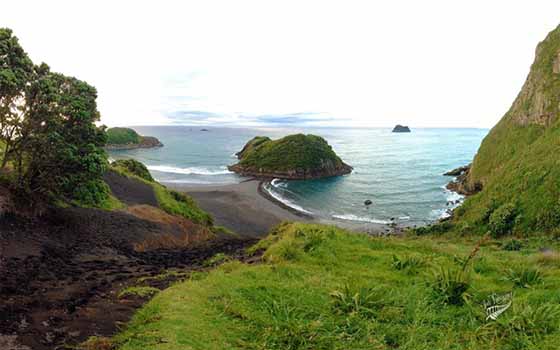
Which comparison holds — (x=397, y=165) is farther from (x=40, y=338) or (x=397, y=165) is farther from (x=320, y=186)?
(x=40, y=338)

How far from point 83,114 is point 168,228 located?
11.8 metres

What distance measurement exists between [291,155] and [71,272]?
245 ft

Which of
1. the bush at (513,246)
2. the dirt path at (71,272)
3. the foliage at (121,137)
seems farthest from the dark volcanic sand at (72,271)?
the foliage at (121,137)

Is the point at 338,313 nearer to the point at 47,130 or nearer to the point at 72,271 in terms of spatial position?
the point at 72,271

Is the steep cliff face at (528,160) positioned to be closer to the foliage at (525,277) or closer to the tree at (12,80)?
the foliage at (525,277)

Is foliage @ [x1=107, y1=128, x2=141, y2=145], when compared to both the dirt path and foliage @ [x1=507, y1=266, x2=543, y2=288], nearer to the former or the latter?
the dirt path

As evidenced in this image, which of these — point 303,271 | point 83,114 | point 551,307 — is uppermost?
point 83,114

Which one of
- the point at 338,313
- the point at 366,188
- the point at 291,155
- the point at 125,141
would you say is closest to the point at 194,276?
the point at 338,313

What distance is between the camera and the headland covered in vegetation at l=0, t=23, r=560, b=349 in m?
6.53

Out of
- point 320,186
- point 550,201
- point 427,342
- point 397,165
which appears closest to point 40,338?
→ point 427,342

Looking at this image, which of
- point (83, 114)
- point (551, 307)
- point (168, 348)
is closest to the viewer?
point (168, 348)

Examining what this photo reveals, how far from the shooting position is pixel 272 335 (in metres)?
6.44

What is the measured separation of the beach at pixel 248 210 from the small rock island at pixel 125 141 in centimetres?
9503

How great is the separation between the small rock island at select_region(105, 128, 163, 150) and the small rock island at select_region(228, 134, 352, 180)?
8383 cm
